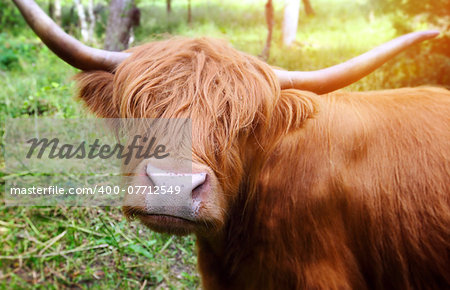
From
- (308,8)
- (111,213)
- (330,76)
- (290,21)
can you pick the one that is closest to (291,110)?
(330,76)

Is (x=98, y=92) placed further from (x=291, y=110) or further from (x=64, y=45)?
(x=291, y=110)

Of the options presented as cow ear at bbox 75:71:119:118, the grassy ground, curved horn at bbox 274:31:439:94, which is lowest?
the grassy ground

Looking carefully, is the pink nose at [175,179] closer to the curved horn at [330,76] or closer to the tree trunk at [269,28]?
the curved horn at [330,76]

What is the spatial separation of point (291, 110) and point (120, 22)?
4.83 m

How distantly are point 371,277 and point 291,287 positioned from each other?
612 millimetres

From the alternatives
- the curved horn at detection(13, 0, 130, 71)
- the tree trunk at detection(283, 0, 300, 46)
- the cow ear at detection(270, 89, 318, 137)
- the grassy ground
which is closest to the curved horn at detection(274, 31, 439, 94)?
the cow ear at detection(270, 89, 318, 137)

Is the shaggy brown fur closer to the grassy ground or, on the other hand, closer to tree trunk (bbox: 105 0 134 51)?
the grassy ground

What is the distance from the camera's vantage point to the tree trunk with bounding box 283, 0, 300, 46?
648 centimetres

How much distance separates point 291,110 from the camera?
2170mm

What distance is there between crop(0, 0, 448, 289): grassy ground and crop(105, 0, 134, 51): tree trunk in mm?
903

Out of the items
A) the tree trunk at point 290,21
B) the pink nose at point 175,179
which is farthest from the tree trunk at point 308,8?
the pink nose at point 175,179

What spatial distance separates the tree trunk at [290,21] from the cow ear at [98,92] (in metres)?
4.55

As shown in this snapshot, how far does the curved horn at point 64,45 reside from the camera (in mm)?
2234

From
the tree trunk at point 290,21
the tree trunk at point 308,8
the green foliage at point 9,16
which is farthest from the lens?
the green foliage at point 9,16
